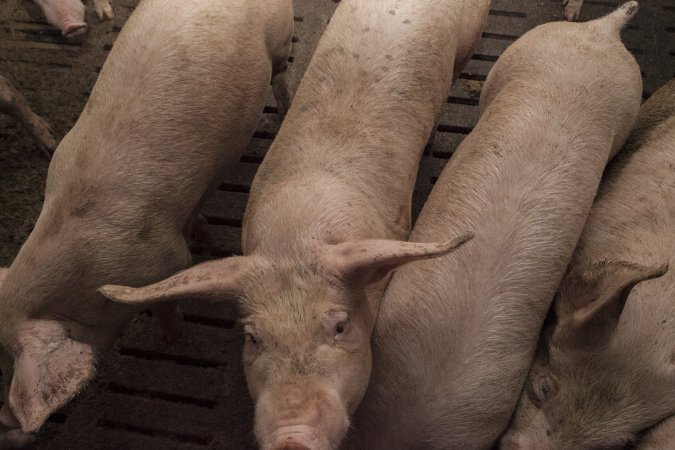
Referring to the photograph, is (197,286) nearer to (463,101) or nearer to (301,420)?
(301,420)

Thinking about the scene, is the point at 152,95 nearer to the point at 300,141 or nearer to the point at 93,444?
the point at 300,141

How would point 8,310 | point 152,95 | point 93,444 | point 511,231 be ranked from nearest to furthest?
point 511,231, point 8,310, point 152,95, point 93,444

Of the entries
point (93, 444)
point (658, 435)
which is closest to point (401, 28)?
point (658, 435)

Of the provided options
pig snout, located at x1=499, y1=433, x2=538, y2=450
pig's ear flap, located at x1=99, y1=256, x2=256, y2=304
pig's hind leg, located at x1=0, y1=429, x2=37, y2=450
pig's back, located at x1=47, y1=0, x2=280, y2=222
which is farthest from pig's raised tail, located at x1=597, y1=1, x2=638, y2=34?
pig's hind leg, located at x1=0, y1=429, x2=37, y2=450

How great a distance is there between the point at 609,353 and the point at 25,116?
8.57ft

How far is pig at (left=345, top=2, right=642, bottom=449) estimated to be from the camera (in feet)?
5.61

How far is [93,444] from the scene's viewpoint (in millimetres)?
2262

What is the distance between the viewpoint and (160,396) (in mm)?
2336

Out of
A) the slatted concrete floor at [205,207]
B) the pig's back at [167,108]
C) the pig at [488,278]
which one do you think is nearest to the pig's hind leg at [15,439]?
the slatted concrete floor at [205,207]

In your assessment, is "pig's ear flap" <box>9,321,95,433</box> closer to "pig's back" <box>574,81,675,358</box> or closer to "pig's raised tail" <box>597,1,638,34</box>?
"pig's back" <box>574,81,675,358</box>

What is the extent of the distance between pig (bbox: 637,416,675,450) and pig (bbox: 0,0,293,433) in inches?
63.1

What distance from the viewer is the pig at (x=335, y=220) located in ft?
4.55

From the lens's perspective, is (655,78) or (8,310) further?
(655,78)

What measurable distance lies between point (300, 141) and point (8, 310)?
1103 mm
